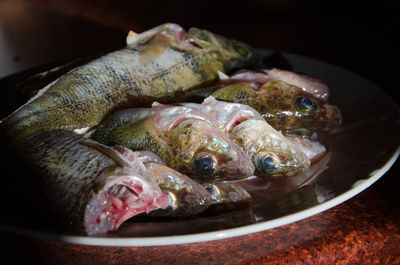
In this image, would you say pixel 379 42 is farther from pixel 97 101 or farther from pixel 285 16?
pixel 97 101

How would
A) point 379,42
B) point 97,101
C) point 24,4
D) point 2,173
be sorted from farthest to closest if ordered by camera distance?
point 24,4, point 379,42, point 97,101, point 2,173

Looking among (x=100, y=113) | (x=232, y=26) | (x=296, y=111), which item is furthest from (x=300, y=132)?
(x=232, y=26)

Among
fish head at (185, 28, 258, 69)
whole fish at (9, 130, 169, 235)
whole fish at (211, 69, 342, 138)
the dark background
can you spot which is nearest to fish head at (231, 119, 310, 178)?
whole fish at (211, 69, 342, 138)

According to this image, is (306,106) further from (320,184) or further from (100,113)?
(100,113)

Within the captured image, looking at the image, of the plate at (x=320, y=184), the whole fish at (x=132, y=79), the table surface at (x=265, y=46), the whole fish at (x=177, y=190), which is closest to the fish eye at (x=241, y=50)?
the whole fish at (x=132, y=79)

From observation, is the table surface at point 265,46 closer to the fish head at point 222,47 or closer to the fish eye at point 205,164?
the fish eye at point 205,164

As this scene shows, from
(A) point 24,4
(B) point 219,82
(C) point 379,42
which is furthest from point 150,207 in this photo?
(A) point 24,4
